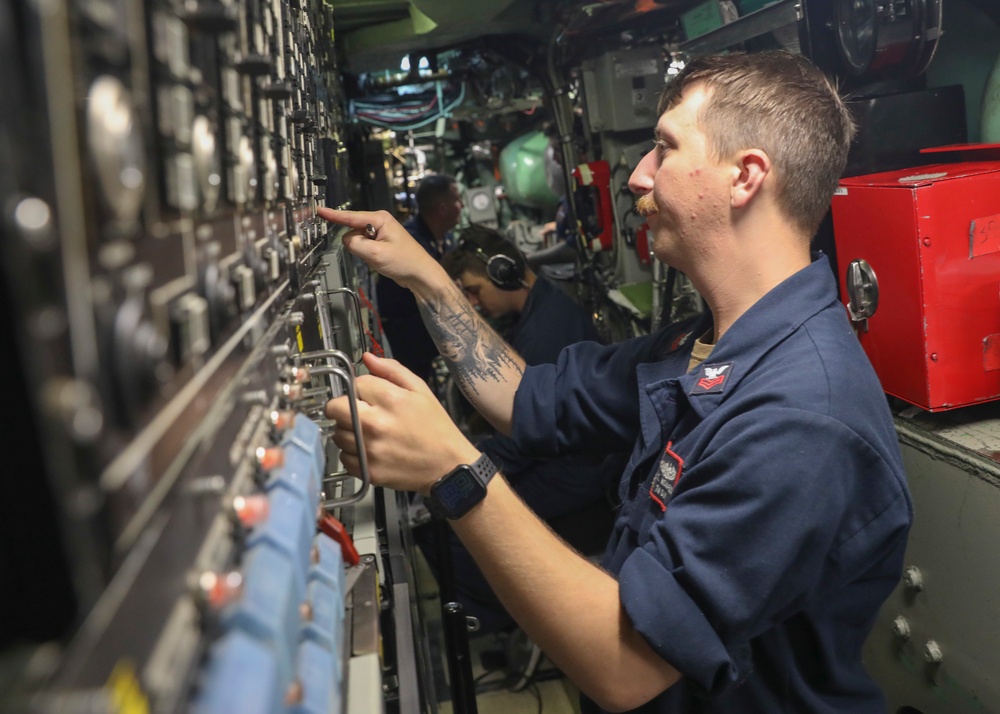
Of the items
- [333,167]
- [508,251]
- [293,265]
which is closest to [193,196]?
[293,265]

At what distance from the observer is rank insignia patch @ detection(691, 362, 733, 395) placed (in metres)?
1.36

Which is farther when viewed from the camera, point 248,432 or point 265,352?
point 265,352

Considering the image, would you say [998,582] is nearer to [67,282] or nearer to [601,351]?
[601,351]

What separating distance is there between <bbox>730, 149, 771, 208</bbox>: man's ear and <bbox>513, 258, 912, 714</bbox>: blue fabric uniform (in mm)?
165

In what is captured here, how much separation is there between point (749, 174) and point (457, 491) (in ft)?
2.51

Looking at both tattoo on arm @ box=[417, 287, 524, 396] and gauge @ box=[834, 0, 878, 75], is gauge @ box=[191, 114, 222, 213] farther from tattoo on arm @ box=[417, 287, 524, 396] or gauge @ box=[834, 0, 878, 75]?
gauge @ box=[834, 0, 878, 75]

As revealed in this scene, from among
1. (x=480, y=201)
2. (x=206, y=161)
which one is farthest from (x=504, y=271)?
(x=480, y=201)

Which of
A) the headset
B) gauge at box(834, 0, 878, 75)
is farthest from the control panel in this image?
the headset

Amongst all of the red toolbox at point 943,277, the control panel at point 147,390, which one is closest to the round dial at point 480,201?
the red toolbox at point 943,277

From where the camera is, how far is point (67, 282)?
1.09ft

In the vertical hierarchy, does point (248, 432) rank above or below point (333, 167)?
below

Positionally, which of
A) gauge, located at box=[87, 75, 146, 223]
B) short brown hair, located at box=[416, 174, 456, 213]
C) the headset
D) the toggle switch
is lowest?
the toggle switch

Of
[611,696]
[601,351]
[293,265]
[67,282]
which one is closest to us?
[67,282]

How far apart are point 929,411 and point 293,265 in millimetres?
1689
